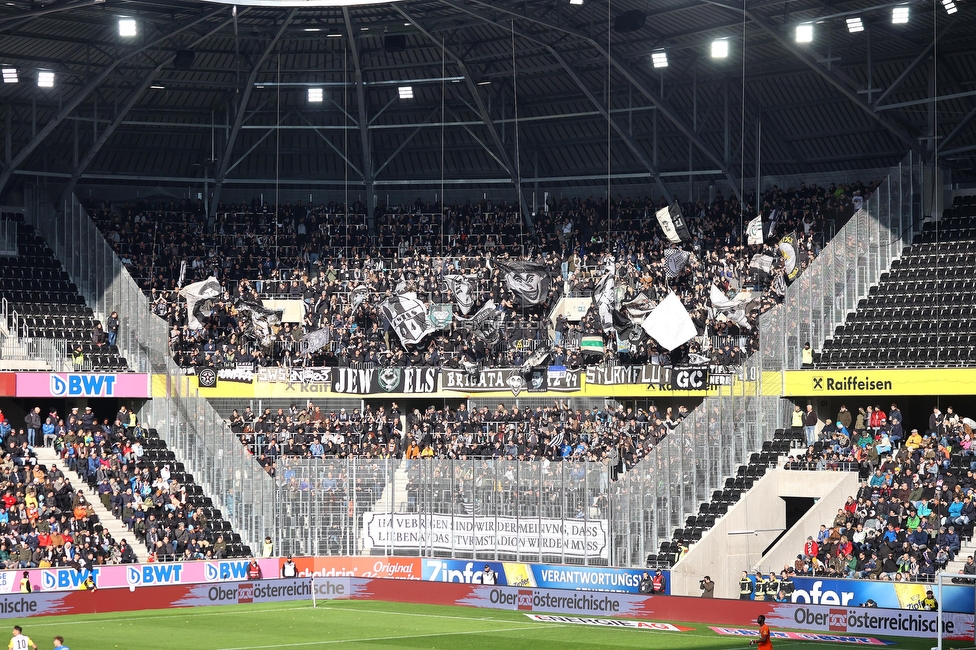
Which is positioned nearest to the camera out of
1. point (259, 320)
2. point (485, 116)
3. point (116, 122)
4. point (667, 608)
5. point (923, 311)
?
point (667, 608)

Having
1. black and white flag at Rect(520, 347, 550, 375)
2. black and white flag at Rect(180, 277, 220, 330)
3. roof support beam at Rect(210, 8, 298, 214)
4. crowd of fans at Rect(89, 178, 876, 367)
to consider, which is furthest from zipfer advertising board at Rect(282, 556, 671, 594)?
roof support beam at Rect(210, 8, 298, 214)

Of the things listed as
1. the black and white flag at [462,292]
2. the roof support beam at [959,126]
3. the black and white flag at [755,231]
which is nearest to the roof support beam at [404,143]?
the black and white flag at [462,292]

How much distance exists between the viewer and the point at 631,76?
160 ft

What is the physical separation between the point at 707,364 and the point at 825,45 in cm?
1097

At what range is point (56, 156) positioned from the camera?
54.8m

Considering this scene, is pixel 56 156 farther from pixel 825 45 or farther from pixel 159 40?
pixel 825 45

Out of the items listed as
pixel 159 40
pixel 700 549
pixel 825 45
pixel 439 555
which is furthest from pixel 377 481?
pixel 825 45

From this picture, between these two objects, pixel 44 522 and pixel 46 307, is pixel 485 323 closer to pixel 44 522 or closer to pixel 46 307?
pixel 46 307

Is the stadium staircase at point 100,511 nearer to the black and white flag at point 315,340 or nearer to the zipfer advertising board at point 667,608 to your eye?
the zipfer advertising board at point 667,608

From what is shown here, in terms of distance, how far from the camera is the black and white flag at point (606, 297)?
4947 cm

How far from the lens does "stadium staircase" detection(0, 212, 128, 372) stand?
4866 cm

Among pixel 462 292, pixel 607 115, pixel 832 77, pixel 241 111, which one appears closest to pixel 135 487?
pixel 462 292

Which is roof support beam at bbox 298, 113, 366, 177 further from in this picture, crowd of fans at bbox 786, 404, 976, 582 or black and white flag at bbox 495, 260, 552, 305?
crowd of fans at bbox 786, 404, 976, 582

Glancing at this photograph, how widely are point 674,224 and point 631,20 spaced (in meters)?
9.22
